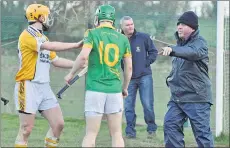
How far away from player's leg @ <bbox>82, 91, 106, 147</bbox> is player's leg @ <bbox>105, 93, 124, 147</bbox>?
0.27 feet

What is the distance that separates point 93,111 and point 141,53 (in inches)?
164

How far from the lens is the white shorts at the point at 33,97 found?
8.75m

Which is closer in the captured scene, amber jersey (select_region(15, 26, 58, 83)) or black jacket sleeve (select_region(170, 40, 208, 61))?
black jacket sleeve (select_region(170, 40, 208, 61))

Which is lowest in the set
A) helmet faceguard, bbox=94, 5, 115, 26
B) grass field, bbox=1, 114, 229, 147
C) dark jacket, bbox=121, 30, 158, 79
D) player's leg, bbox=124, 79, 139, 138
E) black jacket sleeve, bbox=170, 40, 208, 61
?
grass field, bbox=1, 114, 229, 147

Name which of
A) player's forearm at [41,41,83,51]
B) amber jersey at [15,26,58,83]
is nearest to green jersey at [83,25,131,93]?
player's forearm at [41,41,83,51]

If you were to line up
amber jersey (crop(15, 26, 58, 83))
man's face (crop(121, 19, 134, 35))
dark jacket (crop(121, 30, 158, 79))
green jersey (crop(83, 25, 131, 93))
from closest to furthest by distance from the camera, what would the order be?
green jersey (crop(83, 25, 131, 93)) → amber jersey (crop(15, 26, 58, 83)) → man's face (crop(121, 19, 134, 35)) → dark jacket (crop(121, 30, 158, 79))

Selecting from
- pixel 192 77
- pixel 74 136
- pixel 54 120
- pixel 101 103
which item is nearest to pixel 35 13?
pixel 54 120

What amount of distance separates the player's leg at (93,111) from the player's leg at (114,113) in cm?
8

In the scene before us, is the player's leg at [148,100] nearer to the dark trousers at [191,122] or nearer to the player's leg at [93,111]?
the dark trousers at [191,122]

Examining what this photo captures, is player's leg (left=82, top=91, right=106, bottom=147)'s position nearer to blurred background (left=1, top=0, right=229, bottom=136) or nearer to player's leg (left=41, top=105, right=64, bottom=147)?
player's leg (left=41, top=105, right=64, bottom=147)

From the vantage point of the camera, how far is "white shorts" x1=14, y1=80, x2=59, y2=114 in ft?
28.7

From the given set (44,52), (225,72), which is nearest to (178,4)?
(225,72)

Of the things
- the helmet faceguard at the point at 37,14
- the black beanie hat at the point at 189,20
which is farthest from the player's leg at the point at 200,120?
the helmet faceguard at the point at 37,14

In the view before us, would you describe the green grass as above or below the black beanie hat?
below
